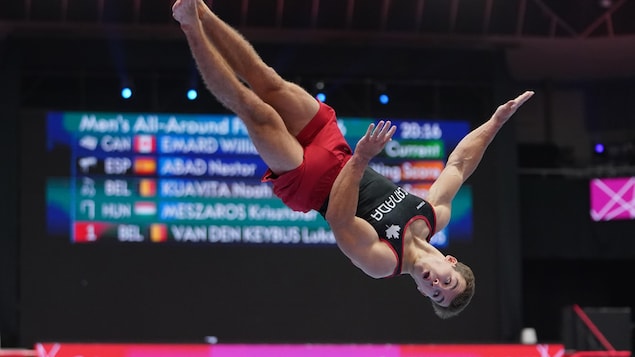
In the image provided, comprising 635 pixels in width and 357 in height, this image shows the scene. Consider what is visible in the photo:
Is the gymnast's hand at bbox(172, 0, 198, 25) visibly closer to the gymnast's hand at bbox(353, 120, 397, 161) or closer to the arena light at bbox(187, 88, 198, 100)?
the gymnast's hand at bbox(353, 120, 397, 161)

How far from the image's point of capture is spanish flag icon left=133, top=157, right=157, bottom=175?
Result: 37.9 ft

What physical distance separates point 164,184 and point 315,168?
6.43 metres

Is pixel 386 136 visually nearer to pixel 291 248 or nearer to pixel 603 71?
pixel 291 248

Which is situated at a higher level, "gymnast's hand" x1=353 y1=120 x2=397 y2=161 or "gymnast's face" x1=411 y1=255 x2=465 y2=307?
"gymnast's hand" x1=353 y1=120 x2=397 y2=161

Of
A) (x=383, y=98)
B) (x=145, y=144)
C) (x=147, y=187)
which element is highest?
(x=383, y=98)

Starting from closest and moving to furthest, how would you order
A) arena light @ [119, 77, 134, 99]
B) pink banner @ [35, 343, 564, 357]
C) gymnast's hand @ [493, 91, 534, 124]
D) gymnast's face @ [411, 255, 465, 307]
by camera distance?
gymnast's face @ [411, 255, 465, 307]
gymnast's hand @ [493, 91, 534, 124]
pink banner @ [35, 343, 564, 357]
arena light @ [119, 77, 134, 99]

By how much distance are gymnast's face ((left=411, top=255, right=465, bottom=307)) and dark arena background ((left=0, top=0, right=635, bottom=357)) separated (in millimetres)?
5543

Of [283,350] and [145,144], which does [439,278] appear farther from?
[145,144]

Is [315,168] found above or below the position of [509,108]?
below

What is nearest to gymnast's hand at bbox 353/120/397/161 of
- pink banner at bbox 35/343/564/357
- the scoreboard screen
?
pink banner at bbox 35/343/564/357

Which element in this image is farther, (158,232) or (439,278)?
(158,232)

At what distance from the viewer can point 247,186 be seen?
1169 centimetres

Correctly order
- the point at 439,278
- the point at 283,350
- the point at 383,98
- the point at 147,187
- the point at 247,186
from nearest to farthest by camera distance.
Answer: the point at 439,278 → the point at 283,350 → the point at 147,187 → the point at 247,186 → the point at 383,98

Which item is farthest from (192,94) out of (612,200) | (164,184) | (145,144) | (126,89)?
(612,200)
